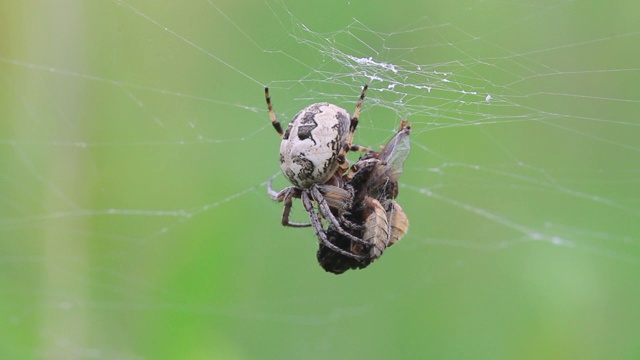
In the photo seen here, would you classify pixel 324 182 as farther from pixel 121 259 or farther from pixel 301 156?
pixel 121 259

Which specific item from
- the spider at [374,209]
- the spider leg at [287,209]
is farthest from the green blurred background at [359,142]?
the spider at [374,209]

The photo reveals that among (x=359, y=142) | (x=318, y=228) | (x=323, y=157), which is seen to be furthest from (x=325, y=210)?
(x=359, y=142)

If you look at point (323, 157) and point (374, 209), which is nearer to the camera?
point (374, 209)

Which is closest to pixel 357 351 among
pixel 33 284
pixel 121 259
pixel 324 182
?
pixel 324 182

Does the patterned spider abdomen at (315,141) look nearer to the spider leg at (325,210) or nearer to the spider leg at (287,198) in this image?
the spider leg at (325,210)

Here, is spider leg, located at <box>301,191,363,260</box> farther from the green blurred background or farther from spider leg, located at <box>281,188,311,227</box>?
the green blurred background

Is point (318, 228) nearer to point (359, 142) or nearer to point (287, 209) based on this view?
point (287, 209)

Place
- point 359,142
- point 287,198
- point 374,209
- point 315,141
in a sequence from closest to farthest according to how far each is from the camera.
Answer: point 374,209 → point 315,141 → point 287,198 → point 359,142
